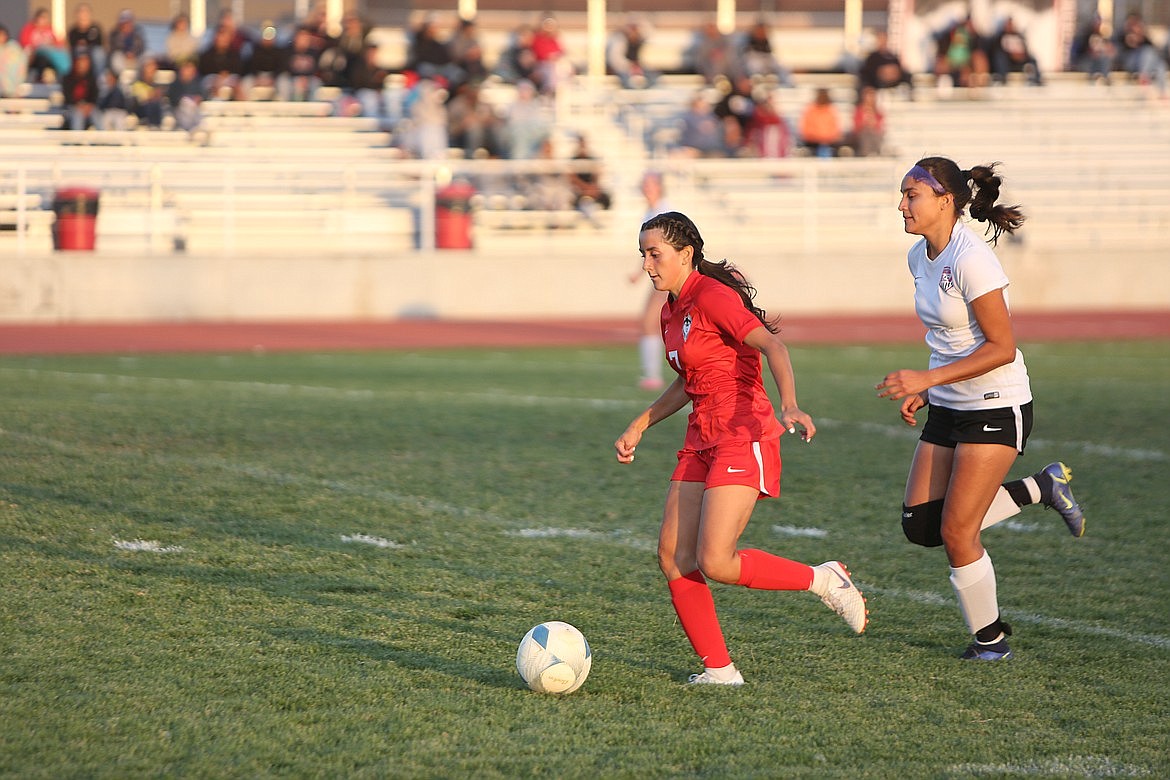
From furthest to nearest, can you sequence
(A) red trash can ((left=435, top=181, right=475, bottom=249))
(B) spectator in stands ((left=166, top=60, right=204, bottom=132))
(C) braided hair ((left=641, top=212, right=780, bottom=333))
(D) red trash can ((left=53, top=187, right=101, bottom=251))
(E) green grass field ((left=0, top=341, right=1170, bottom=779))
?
(B) spectator in stands ((left=166, top=60, right=204, bottom=132)) → (A) red trash can ((left=435, top=181, right=475, bottom=249)) → (D) red trash can ((left=53, top=187, right=101, bottom=251)) → (C) braided hair ((left=641, top=212, right=780, bottom=333)) → (E) green grass field ((left=0, top=341, right=1170, bottom=779))

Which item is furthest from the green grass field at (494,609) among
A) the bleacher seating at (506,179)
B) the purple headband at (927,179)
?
the bleacher seating at (506,179)

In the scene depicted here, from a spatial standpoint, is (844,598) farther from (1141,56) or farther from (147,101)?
(1141,56)

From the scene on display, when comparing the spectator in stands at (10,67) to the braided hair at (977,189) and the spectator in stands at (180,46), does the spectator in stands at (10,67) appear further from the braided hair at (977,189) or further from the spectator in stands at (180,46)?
the braided hair at (977,189)

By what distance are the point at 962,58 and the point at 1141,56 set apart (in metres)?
3.79

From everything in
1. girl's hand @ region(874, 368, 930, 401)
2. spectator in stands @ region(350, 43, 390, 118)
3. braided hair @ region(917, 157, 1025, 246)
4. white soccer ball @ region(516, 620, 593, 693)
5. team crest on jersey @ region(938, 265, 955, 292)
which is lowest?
white soccer ball @ region(516, 620, 593, 693)

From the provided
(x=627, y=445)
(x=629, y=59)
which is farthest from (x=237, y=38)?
(x=627, y=445)

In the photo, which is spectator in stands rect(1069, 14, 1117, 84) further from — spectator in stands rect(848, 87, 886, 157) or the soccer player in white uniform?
the soccer player in white uniform

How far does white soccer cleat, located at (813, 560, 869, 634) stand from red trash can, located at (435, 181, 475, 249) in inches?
610

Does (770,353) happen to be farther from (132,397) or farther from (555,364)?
(555,364)

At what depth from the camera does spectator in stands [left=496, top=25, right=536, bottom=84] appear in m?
24.9

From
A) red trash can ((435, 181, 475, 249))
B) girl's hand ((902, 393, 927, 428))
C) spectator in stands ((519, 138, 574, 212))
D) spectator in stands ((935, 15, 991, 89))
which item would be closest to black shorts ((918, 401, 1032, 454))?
girl's hand ((902, 393, 927, 428))

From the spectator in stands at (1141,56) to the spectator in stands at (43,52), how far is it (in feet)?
64.2

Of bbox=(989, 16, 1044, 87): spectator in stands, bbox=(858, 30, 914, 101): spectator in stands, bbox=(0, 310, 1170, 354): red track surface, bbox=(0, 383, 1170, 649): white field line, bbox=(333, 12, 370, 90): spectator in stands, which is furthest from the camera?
bbox=(989, 16, 1044, 87): spectator in stands

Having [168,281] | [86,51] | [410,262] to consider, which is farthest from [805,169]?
[86,51]
